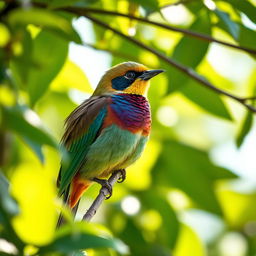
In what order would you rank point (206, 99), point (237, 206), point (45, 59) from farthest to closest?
1. point (237, 206)
2. point (206, 99)
3. point (45, 59)

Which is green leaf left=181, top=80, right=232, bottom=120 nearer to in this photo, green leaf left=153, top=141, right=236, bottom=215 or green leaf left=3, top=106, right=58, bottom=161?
green leaf left=153, top=141, right=236, bottom=215

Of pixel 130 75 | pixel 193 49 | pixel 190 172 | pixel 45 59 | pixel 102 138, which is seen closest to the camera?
pixel 45 59

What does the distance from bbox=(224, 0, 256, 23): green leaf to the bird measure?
0.97 m

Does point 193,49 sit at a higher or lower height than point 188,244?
higher

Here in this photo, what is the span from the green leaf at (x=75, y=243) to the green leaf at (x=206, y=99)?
6.65ft

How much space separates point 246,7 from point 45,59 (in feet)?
3.10

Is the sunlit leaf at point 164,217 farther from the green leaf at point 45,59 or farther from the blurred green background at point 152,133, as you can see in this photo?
the green leaf at point 45,59

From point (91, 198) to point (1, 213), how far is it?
104 inches

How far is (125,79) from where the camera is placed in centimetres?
434

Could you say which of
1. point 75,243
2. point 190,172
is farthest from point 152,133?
point 75,243

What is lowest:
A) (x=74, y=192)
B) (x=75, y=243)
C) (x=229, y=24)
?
(x=74, y=192)

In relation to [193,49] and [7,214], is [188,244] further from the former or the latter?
[7,214]

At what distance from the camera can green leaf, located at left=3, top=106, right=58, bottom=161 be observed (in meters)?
1.54

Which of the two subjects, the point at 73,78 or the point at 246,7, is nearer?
the point at 246,7
